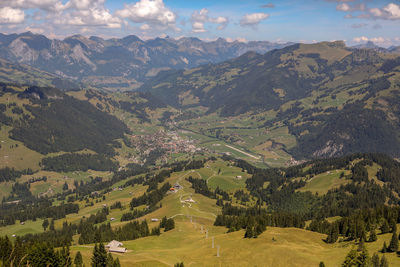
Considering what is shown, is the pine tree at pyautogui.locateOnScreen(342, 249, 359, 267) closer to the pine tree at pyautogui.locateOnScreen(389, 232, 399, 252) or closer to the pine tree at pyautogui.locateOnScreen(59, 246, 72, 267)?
the pine tree at pyautogui.locateOnScreen(389, 232, 399, 252)

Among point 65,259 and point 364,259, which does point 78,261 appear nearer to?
point 65,259

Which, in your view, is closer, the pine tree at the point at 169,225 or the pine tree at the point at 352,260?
the pine tree at the point at 352,260

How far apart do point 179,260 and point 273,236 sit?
118 ft

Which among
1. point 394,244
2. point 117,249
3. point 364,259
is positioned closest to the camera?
point 364,259

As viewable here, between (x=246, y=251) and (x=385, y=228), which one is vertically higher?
(x=385, y=228)

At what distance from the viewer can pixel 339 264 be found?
97.5 m

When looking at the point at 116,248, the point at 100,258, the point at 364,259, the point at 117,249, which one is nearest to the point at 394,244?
the point at 364,259

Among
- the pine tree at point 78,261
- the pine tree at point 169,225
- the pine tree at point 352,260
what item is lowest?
the pine tree at point 169,225

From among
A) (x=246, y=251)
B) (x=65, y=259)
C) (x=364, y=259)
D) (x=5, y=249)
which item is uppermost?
(x=364, y=259)

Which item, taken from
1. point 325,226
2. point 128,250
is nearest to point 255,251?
point 128,250

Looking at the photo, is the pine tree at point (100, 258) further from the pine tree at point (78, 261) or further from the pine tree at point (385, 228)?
the pine tree at point (385, 228)

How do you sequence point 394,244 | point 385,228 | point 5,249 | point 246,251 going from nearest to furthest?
point 394,244 → point 5,249 → point 246,251 → point 385,228

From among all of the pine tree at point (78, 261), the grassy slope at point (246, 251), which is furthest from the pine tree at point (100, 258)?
the grassy slope at point (246, 251)

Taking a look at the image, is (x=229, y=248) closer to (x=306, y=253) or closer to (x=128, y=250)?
(x=306, y=253)
